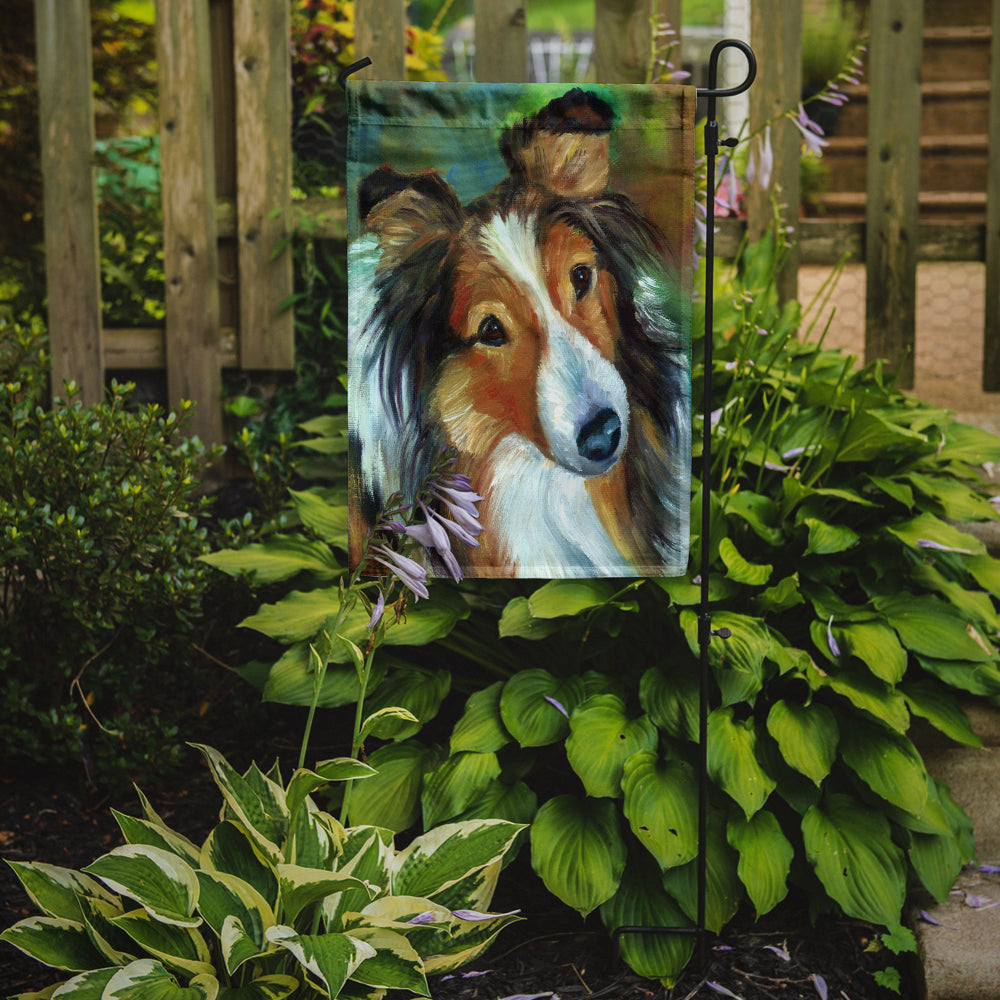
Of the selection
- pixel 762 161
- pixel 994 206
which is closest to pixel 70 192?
pixel 762 161

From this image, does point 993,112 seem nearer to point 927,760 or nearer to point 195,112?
point 927,760

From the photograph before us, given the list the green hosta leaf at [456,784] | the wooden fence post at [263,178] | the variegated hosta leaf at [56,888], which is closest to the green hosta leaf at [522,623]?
the green hosta leaf at [456,784]

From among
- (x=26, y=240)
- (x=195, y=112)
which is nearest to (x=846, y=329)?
(x=195, y=112)

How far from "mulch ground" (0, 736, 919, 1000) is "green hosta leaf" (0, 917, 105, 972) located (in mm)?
263

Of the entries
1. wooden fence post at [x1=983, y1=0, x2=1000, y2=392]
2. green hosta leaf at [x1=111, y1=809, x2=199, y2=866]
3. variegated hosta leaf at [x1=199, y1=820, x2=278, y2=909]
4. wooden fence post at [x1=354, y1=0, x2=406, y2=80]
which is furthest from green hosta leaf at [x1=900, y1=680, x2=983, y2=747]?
wooden fence post at [x1=354, y1=0, x2=406, y2=80]

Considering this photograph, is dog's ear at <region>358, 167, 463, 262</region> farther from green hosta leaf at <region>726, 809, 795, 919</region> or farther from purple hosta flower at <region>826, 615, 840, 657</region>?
green hosta leaf at <region>726, 809, 795, 919</region>

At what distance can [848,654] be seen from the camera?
2.06 metres

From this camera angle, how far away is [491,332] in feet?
6.07

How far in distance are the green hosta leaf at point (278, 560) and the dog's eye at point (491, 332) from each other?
783mm

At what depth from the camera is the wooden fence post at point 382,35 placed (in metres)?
3.10

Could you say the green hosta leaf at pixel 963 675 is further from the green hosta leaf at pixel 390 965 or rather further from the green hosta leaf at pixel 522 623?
the green hosta leaf at pixel 390 965

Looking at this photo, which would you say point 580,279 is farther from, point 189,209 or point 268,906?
point 189,209

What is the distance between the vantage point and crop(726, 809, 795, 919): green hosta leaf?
72.4 inches

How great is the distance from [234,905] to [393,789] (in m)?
0.50
